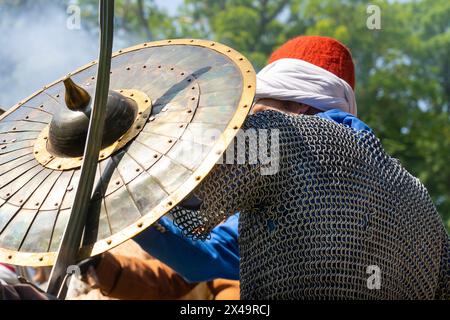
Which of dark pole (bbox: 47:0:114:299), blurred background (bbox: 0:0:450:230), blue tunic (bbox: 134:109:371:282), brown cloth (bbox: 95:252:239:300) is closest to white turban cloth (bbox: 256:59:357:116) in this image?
blue tunic (bbox: 134:109:371:282)

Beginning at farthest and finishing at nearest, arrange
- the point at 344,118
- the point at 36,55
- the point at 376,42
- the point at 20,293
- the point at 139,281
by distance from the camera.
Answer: the point at 376,42 → the point at 36,55 → the point at 139,281 → the point at 344,118 → the point at 20,293

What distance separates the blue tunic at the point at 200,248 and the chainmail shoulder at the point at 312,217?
0.95 feet

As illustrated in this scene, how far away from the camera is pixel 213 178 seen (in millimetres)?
2627

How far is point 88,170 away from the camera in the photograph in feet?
8.52

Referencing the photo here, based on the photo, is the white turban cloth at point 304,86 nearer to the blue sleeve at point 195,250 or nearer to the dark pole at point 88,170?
the blue sleeve at point 195,250

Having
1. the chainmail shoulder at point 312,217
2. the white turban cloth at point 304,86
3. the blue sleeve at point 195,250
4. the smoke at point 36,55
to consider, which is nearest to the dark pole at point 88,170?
the chainmail shoulder at point 312,217

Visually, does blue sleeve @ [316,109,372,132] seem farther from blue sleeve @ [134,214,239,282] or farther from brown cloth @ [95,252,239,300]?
brown cloth @ [95,252,239,300]

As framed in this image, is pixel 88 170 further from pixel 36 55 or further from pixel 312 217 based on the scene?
pixel 36 55

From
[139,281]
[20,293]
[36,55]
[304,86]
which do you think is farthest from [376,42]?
[20,293]

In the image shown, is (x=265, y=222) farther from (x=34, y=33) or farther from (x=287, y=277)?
(x=34, y=33)

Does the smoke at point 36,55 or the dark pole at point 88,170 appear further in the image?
the smoke at point 36,55

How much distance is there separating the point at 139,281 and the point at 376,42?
1220cm

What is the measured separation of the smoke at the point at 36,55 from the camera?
20.3 feet
